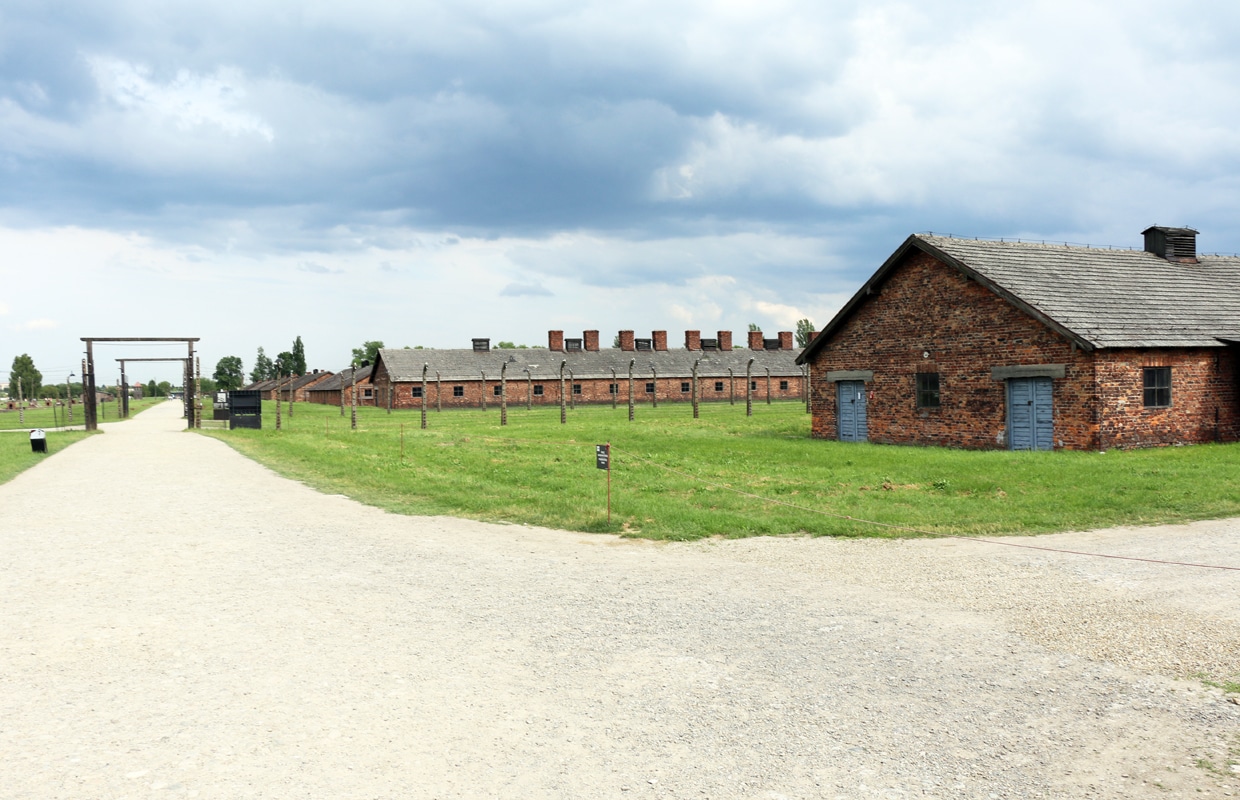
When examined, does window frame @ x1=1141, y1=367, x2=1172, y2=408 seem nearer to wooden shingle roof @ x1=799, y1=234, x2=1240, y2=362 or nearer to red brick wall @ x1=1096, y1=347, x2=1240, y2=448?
red brick wall @ x1=1096, y1=347, x2=1240, y2=448

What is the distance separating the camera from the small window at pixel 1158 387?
21250mm

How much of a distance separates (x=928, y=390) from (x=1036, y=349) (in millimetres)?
3564

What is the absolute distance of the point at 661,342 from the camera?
269ft

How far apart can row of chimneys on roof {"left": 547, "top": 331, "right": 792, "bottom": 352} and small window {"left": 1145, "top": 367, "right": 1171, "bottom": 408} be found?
57963 mm

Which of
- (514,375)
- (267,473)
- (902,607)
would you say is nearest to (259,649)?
(902,607)

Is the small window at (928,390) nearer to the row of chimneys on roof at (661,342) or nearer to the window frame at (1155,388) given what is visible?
the window frame at (1155,388)

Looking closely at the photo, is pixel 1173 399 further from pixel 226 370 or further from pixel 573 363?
pixel 226 370

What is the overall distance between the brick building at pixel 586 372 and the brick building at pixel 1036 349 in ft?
122

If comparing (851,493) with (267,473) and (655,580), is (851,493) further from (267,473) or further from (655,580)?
(267,473)

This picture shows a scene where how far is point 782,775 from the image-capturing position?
175 inches

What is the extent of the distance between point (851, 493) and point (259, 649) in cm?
1057

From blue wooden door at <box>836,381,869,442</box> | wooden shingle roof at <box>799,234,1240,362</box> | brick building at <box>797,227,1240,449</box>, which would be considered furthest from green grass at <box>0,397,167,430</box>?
wooden shingle roof at <box>799,234,1240,362</box>

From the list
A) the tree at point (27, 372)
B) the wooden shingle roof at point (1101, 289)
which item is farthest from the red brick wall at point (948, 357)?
the tree at point (27, 372)

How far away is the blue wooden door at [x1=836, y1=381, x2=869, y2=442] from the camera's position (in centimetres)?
2670
